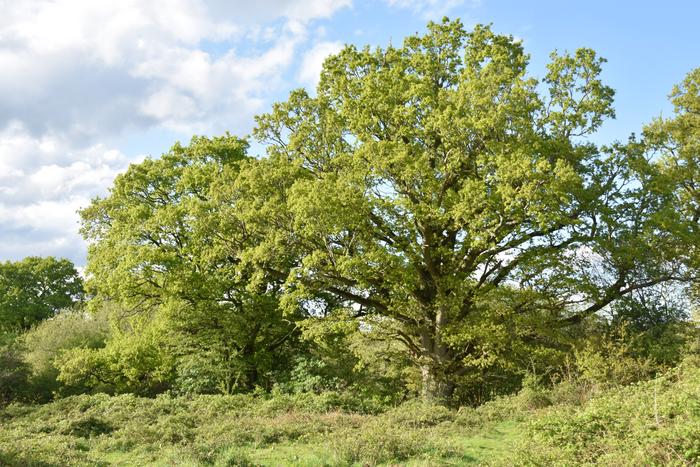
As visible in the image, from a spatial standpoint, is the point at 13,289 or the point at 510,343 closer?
the point at 510,343

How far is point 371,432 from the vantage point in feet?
44.2

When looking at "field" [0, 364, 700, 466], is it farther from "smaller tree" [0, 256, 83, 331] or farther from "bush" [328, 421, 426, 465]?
"smaller tree" [0, 256, 83, 331]

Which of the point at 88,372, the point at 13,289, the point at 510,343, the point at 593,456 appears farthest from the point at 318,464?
the point at 13,289

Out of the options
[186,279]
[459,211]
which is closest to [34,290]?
[186,279]

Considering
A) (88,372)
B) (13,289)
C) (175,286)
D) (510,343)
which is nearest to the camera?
(510,343)

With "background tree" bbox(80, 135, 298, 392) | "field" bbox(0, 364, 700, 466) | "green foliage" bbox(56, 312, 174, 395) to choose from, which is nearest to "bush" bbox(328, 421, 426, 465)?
"field" bbox(0, 364, 700, 466)

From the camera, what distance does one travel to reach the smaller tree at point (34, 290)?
4909cm

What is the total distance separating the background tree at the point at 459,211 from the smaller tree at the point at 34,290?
35.7 m

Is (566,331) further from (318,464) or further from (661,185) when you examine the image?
(318,464)

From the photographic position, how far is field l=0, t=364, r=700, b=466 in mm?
10414

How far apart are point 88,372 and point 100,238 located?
6.70 metres

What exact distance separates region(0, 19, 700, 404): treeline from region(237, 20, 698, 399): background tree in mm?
89

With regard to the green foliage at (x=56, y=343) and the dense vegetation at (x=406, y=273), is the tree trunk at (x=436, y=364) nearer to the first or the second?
the dense vegetation at (x=406, y=273)

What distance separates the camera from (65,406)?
23.1m
